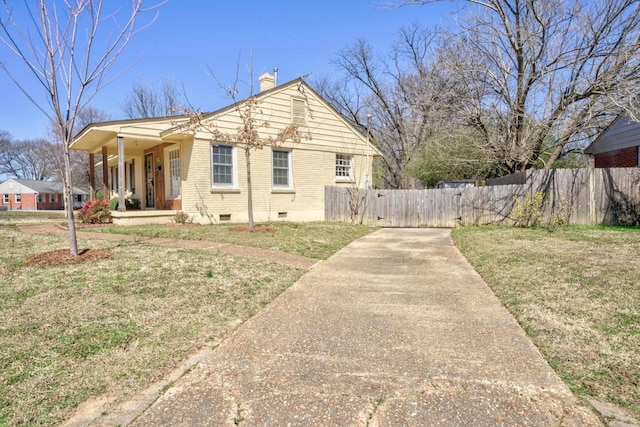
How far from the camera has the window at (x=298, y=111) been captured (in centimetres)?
1521

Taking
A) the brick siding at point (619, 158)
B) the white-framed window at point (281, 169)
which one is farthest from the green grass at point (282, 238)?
the brick siding at point (619, 158)

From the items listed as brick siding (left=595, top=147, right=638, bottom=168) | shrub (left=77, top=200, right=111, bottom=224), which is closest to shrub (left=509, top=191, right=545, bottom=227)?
brick siding (left=595, top=147, right=638, bottom=168)

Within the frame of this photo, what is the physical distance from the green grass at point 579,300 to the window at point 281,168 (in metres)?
8.14

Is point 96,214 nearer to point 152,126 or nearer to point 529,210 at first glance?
point 152,126

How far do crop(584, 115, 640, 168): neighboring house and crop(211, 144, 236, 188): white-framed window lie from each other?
14139 mm

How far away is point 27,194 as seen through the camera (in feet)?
177

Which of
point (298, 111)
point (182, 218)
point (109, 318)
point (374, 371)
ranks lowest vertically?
point (374, 371)

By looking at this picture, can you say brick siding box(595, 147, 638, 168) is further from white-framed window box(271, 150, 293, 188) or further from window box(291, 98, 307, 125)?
white-framed window box(271, 150, 293, 188)

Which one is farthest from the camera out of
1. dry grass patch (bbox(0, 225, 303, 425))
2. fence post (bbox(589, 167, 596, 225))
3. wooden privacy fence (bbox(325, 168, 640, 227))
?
fence post (bbox(589, 167, 596, 225))

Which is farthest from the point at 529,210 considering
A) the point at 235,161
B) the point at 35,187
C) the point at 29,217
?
the point at 35,187

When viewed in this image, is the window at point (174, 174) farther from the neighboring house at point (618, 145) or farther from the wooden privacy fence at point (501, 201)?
the neighboring house at point (618, 145)

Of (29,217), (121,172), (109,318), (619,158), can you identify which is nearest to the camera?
(109,318)

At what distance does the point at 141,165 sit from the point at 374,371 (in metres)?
17.4

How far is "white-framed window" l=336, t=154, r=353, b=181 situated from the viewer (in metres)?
17.0
